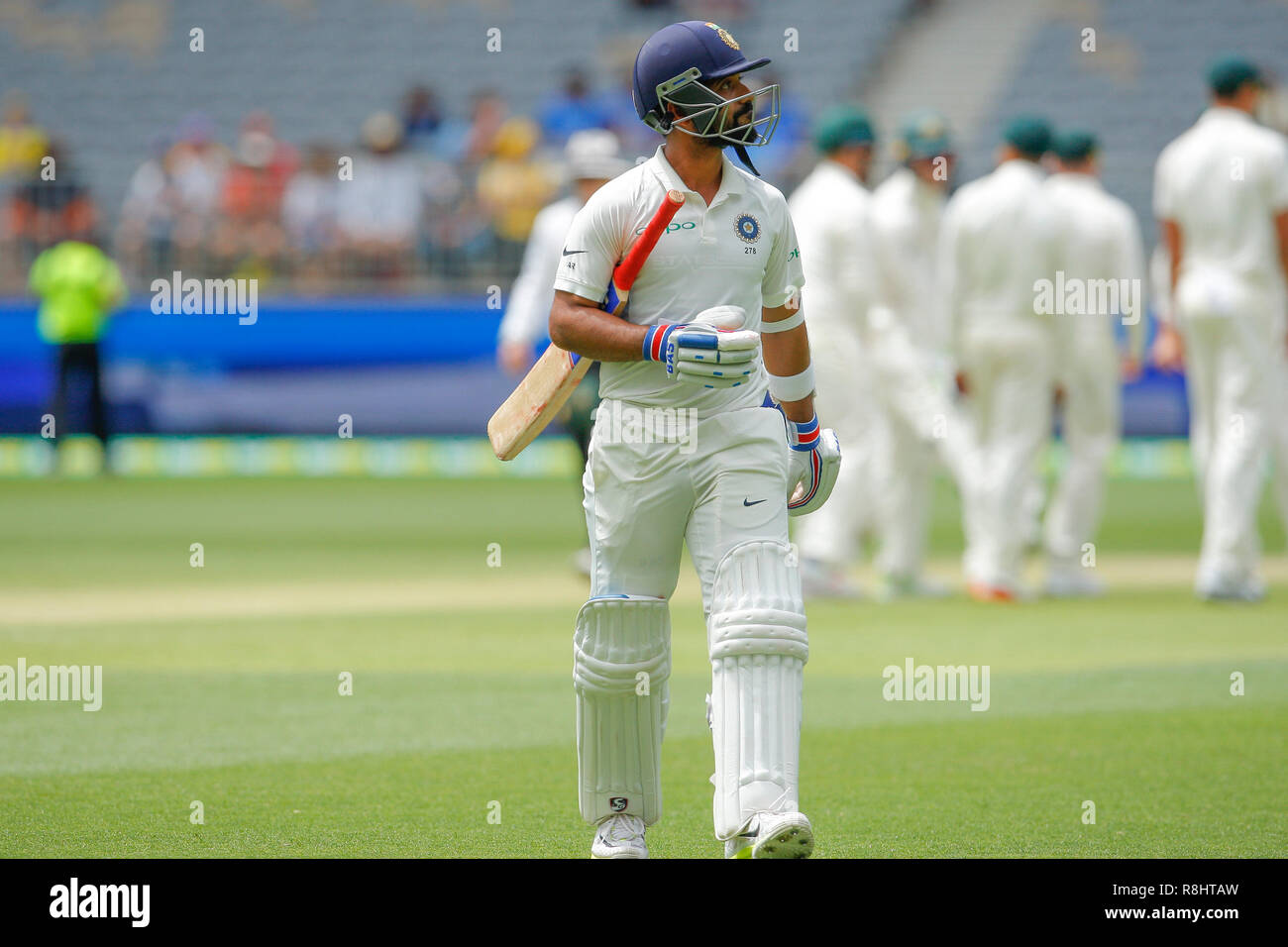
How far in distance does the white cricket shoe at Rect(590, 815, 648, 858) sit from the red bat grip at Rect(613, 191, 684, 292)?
1500 mm

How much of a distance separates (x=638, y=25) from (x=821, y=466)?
22.5 m

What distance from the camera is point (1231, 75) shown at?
1109 centimetres

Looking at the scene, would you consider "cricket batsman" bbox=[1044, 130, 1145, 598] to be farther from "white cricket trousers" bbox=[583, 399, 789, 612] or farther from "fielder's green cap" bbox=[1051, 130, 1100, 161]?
"white cricket trousers" bbox=[583, 399, 789, 612]

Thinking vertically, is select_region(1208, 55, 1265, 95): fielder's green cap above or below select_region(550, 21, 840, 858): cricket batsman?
above

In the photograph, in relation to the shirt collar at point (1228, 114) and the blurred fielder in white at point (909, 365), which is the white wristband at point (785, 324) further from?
the shirt collar at point (1228, 114)

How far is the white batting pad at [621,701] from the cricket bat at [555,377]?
555mm

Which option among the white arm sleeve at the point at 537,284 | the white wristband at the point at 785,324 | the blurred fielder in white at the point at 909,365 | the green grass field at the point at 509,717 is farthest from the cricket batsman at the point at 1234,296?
the white wristband at the point at 785,324

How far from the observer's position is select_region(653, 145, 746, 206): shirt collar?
5.18 m

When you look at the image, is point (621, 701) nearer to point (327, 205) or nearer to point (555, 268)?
point (555, 268)

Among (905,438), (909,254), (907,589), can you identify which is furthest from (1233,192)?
(907,589)

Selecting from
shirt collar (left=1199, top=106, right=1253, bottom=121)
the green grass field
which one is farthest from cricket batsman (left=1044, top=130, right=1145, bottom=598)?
shirt collar (left=1199, top=106, right=1253, bottom=121)

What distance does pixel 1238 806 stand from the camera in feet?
19.7

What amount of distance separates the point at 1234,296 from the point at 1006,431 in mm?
1539

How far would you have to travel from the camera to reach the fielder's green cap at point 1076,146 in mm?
12539
